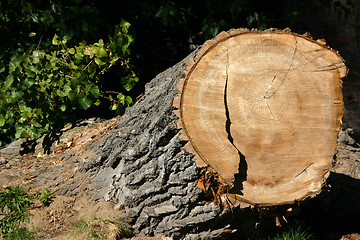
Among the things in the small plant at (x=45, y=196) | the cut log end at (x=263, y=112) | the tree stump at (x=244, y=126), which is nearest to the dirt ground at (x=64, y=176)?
the small plant at (x=45, y=196)

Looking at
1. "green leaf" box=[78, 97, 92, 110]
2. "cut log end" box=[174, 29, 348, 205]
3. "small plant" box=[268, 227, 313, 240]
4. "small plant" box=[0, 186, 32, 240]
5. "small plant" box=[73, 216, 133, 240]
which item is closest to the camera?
"cut log end" box=[174, 29, 348, 205]

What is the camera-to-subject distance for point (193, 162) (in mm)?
2375

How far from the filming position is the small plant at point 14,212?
9.13 ft

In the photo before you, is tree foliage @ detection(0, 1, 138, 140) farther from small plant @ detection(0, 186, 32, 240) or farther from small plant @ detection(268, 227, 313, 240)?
small plant @ detection(268, 227, 313, 240)

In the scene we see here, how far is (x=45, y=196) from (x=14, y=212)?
24cm

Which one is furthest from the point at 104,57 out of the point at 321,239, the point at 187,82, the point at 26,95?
the point at 321,239

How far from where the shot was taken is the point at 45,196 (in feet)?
9.78

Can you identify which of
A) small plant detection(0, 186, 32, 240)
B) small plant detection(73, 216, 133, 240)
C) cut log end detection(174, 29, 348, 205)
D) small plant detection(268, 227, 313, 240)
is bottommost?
small plant detection(268, 227, 313, 240)

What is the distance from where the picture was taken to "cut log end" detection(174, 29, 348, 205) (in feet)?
7.66

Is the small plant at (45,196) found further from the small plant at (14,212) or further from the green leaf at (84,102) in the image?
the green leaf at (84,102)

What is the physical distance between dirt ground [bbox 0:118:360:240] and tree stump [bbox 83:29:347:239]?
1.90 ft

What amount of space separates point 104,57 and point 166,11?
732 millimetres

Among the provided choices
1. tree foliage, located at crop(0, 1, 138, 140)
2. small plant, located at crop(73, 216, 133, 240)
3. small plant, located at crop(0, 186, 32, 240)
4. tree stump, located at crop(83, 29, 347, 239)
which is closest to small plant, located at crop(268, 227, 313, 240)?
tree stump, located at crop(83, 29, 347, 239)

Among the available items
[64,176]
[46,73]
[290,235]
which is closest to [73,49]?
[46,73]
